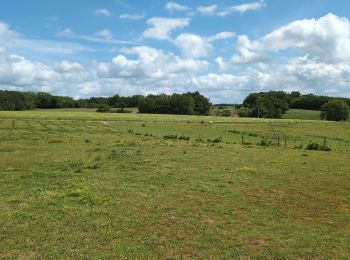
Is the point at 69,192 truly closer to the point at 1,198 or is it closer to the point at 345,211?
the point at 1,198

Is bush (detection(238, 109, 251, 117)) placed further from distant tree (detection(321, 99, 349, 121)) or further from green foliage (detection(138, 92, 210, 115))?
distant tree (detection(321, 99, 349, 121))

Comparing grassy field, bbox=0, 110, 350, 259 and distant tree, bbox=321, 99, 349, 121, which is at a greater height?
distant tree, bbox=321, 99, 349, 121

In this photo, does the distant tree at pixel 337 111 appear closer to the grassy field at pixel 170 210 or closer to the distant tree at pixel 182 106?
the distant tree at pixel 182 106

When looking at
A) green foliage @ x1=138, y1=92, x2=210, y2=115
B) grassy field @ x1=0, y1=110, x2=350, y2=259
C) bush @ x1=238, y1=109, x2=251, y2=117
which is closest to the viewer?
grassy field @ x1=0, y1=110, x2=350, y2=259

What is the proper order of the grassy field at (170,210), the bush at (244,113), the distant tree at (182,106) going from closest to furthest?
the grassy field at (170,210) < the bush at (244,113) < the distant tree at (182,106)

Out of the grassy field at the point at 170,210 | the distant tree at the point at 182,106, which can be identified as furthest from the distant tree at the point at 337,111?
the grassy field at the point at 170,210

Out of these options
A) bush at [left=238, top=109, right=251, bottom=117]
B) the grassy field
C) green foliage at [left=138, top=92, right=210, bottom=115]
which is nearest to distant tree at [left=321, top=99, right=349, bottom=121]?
bush at [left=238, top=109, right=251, bottom=117]

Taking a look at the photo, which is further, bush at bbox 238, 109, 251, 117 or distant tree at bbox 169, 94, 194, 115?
distant tree at bbox 169, 94, 194, 115

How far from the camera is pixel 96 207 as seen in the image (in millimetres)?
15227

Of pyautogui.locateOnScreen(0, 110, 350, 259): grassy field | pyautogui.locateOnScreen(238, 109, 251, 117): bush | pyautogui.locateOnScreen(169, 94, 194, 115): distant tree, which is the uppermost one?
pyautogui.locateOnScreen(169, 94, 194, 115): distant tree

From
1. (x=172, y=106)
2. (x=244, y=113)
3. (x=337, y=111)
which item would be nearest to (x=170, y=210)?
(x=337, y=111)

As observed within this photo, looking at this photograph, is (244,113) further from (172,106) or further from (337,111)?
(337,111)

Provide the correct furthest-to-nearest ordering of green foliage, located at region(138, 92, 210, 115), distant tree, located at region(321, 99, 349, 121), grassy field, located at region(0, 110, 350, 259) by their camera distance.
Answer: green foliage, located at region(138, 92, 210, 115)
distant tree, located at region(321, 99, 349, 121)
grassy field, located at region(0, 110, 350, 259)

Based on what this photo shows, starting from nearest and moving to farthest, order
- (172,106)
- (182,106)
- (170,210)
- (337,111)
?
1. (170,210)
2. (337,111)
3. (182,106)
4. (172,106)
